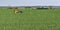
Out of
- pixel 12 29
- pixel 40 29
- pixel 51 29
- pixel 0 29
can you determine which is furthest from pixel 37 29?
pixel 0 29

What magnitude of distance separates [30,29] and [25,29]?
202 millimetres

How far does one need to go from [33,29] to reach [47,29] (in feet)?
1.94

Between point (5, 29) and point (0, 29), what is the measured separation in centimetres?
20

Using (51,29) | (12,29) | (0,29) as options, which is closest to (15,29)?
(12,29)

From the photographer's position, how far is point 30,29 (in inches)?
270

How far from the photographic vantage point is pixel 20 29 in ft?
22.6

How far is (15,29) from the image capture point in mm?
6840

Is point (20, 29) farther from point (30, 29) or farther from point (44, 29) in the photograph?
point (44, 29)

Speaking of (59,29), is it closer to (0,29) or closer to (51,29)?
(51,29)

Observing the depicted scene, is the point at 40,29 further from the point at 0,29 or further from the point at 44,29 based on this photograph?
the point at 0,29

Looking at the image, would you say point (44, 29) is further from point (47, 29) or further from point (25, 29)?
point (25, 29)

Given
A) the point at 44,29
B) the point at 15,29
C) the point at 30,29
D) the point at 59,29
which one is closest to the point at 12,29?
the point at 15,29

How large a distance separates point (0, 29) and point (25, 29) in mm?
994

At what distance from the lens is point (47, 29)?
22.8 feet
